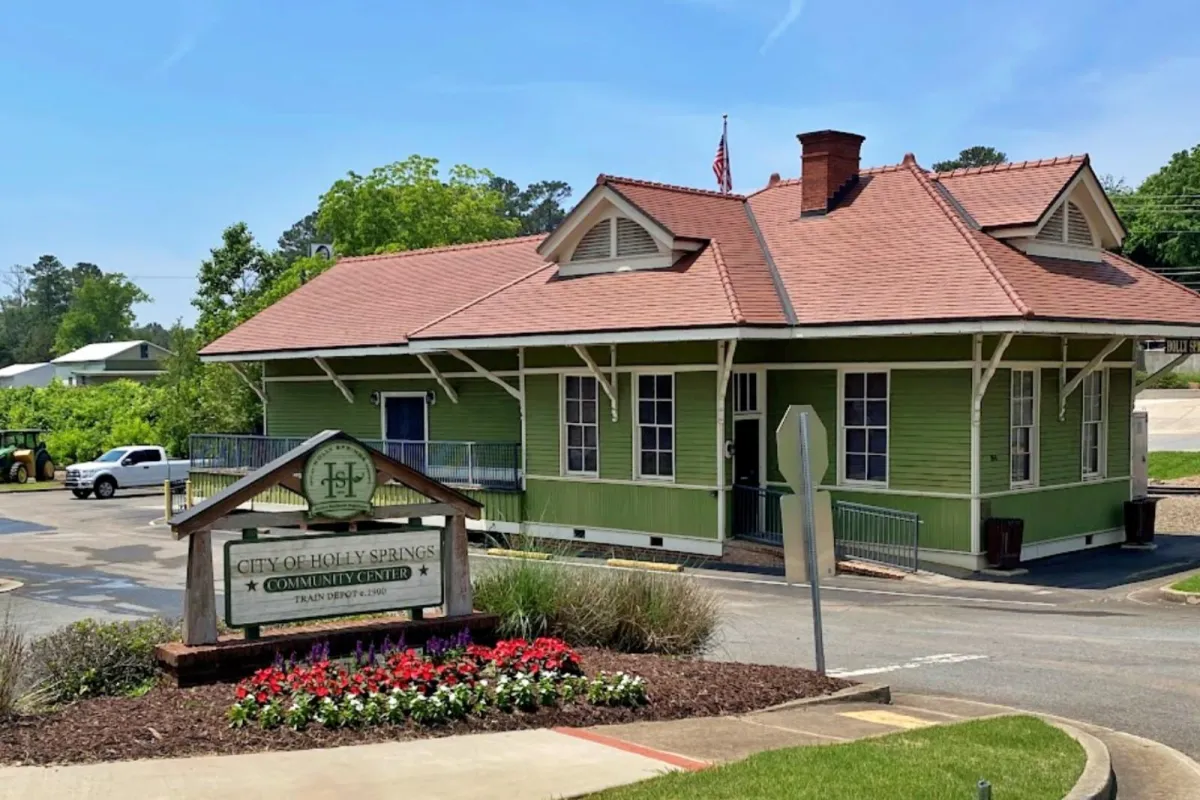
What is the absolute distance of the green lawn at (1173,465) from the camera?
3722 cm

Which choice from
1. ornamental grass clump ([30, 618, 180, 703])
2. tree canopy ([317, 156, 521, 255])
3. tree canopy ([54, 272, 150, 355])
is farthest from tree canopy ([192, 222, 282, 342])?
tree canopy ([54, 272, 150, 355])

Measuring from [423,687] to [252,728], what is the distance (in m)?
1.34

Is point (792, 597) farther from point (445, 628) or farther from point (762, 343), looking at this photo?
point (445, 628)

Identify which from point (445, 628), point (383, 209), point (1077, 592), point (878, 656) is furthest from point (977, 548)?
point (383, 209)

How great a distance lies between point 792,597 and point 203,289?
49260 mm

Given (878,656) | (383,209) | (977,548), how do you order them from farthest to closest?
(383,209)
(977,548)
(878,656)

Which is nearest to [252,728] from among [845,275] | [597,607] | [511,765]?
[511,765]

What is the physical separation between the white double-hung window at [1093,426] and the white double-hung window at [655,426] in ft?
25.4

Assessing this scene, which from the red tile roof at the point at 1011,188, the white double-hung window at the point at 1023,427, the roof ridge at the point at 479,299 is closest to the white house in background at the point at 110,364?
the roof ridge at the point at 479,299

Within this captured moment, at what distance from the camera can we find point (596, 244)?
25828 mm

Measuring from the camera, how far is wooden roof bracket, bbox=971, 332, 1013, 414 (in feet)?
66.4

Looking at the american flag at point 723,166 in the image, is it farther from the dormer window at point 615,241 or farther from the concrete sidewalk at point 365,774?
the concrete sidewalk at point 365,774

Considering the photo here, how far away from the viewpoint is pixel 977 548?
21.2m

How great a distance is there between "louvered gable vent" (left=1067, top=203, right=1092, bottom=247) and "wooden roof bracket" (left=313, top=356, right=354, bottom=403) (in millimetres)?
16292
